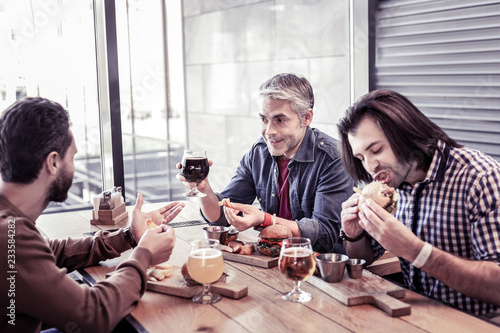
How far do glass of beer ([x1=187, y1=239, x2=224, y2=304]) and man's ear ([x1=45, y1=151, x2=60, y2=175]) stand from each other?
→ 51 cm

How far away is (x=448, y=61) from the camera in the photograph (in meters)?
3.87

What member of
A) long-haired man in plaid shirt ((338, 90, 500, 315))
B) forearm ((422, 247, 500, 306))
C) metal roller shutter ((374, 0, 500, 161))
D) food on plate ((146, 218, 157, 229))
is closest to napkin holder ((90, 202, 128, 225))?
food on plate ((146, 218, 157, 229))

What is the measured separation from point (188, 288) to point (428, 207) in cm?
91

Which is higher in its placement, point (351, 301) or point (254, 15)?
point (254, 15)

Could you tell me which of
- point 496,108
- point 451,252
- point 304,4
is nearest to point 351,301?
point 451,252

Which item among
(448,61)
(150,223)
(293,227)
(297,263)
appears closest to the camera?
(297,263)

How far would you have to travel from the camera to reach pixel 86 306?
1.59m

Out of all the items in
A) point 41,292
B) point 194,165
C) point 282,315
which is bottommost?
point 282,315

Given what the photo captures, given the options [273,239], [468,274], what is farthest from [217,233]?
[468,274]

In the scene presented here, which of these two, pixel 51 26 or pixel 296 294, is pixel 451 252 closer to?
pixel 296 294

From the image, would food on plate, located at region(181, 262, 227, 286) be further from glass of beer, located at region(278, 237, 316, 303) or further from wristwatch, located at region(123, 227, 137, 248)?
wristwatch, located at region(123, 227, 137, 248)

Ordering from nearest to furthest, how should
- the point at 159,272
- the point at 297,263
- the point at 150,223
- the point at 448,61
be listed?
1. the point at 297,263
2. the point at 159,272
3. the point at 150,223
4. the point at 448,61

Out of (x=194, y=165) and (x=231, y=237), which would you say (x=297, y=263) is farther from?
(x=194, y=165)

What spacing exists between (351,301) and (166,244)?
2.13 feet
